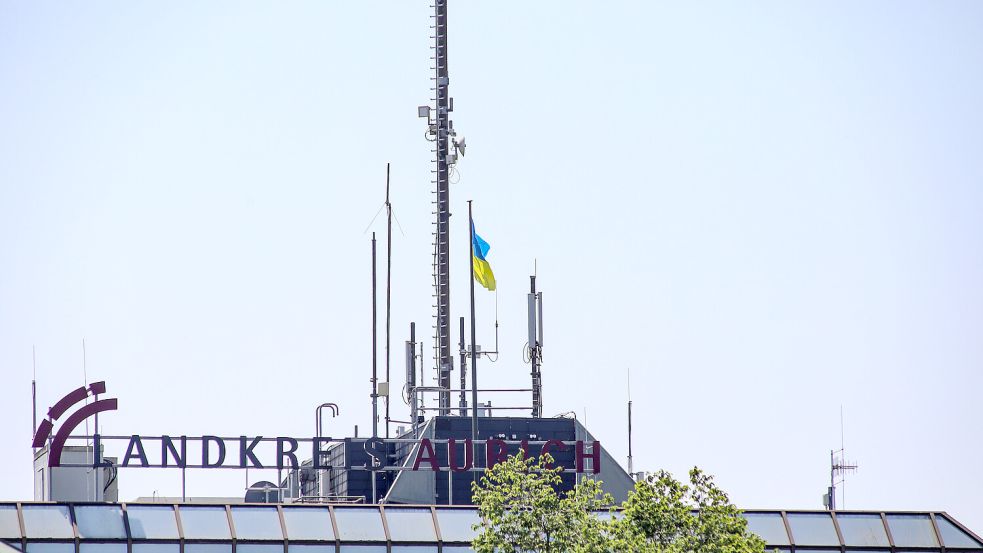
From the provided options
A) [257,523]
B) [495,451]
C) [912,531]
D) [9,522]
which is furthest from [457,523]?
[912,531]

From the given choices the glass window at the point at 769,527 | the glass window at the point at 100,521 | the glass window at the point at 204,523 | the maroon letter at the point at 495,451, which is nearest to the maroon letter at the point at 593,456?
the maroon letter at the point at 495,451

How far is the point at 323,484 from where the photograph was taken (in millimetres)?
76000

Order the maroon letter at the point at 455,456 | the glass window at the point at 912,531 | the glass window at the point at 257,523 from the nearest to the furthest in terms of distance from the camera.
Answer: the glass window at the point at 257,523 → the glass window at the point at 912,531 → the maroon letter at the point at 455,456

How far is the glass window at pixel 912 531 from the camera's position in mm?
60656

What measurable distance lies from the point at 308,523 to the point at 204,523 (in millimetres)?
3137

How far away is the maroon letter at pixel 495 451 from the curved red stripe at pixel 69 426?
546 inches

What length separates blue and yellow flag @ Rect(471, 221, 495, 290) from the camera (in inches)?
2980

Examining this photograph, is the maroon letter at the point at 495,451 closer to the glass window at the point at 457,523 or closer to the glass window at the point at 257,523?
the glass window at the point at 457,523

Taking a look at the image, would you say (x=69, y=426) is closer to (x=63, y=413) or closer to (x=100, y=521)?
(x=63, y=413)

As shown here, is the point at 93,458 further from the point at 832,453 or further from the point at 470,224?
the point at 832,453

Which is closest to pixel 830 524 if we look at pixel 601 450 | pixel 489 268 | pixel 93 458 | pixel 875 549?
pixel 875 549

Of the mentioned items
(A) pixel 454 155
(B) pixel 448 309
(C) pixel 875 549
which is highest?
(A) pixel 454 155

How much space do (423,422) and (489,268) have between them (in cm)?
680

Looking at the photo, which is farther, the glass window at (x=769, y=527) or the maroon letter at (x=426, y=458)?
the maroon letter at (x=426, y=458)
